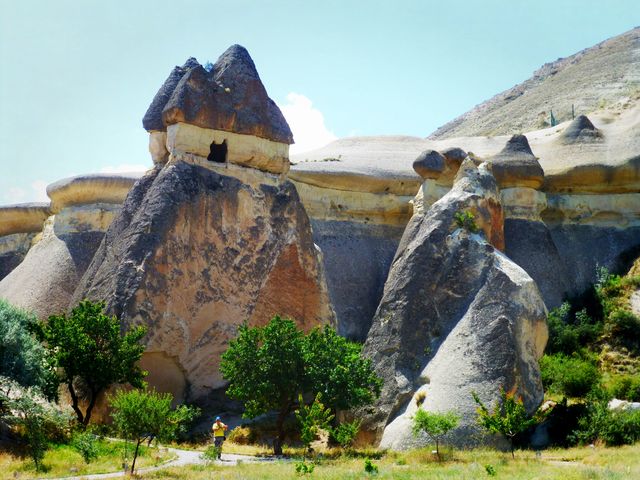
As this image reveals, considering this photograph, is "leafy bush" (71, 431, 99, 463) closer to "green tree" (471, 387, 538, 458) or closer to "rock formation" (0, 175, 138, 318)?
"green tree" (471, 387, 538, 458)

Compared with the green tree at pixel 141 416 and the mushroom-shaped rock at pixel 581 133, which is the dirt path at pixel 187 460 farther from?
the mushroom-shaped rock at pixel 581 133

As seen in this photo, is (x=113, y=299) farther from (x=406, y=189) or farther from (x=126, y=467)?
(x=406, y=189)

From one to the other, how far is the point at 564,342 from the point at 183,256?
1150cm

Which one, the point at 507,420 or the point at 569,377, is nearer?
the point at 507,420

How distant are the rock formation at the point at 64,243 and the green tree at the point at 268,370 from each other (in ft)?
29.9

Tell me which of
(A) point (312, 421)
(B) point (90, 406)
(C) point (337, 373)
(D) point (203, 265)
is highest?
(D) point (203, 265)

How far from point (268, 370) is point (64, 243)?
39.6ft

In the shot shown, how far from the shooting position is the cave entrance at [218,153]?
23559mm

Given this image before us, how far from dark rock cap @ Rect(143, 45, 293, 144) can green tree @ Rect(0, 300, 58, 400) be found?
6893mm

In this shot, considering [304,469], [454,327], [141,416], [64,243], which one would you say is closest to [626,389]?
[454,327]

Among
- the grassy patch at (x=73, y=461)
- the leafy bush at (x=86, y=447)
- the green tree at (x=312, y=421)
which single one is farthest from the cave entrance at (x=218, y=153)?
the leafy bush at (x=86, y=447)

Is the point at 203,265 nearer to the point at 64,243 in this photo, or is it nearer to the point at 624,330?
the point at 64,243

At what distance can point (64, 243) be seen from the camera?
28234 millimetres

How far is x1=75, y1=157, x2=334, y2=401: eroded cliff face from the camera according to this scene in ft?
67.6
